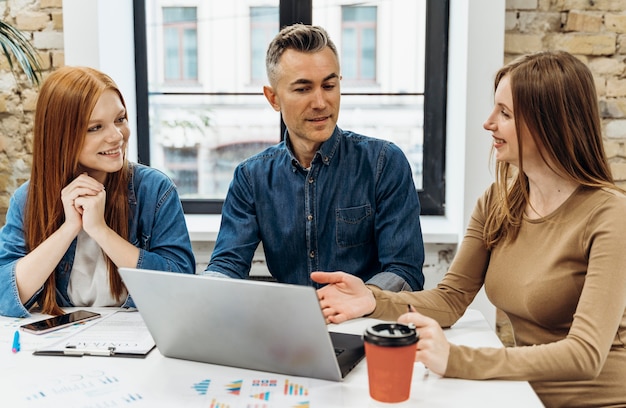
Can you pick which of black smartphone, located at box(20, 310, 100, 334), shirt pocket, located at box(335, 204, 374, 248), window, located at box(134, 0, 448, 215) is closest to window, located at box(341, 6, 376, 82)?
window, located at box(134, 0, 448, 215)

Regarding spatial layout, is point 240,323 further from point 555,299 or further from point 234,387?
point 555,299

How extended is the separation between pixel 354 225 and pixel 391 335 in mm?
901

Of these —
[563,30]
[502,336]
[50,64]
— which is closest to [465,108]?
[563,30]

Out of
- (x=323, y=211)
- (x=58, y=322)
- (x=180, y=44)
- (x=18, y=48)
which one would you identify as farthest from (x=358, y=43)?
(x=58, y=322)

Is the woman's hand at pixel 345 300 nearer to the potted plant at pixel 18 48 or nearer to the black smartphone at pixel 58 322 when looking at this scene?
the black smartphone at pixel 58 322

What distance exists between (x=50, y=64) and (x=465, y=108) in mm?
1581

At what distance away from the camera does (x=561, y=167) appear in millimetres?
1363

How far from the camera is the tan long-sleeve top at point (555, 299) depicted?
3.70 feet

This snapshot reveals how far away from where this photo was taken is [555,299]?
1352 mm

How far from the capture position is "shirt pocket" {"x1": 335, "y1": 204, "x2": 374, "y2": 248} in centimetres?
187

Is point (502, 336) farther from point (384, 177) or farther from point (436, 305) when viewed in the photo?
point (436, 305)

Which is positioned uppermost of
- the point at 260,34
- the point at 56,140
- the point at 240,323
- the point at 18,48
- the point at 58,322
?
the point at 260,34

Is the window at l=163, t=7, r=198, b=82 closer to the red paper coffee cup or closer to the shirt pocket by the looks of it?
the shirt pocket

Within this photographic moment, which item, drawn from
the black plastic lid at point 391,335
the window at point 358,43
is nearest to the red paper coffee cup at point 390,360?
the black plastic lid at point 391,335
